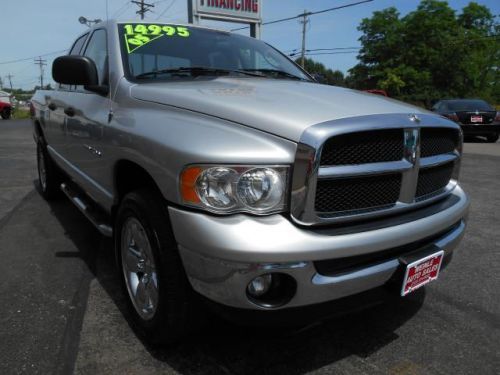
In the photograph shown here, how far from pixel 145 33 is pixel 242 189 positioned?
1.85 meters

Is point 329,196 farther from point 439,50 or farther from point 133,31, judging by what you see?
point 439,50

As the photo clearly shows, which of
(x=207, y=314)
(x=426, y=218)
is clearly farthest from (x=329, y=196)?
(x=207, y=314)

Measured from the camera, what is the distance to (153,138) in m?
2.13

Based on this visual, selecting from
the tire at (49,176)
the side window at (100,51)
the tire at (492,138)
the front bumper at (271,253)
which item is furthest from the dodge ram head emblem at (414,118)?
the tire at (492,138)

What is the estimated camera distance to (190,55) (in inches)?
126

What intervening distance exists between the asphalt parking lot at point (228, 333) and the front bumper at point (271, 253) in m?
0.35

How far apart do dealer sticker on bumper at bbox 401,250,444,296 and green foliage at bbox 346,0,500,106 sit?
143 feet

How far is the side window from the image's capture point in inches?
121

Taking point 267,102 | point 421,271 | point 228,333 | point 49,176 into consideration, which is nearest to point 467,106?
point 49,176

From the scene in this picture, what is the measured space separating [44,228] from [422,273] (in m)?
3.56

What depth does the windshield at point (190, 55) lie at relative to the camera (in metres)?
2.93

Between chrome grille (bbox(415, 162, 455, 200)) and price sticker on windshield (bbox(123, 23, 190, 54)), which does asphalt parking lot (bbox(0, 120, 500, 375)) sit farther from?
price sticker on windshield (bbox(123, 23, 190, 54))

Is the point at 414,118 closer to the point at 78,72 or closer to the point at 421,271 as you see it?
the point at 421,271

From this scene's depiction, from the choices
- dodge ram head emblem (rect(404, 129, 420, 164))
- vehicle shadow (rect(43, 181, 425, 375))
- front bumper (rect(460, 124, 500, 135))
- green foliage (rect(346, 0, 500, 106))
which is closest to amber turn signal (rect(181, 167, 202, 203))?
vehicle shadow (rect(43, 181, 425, 375))
